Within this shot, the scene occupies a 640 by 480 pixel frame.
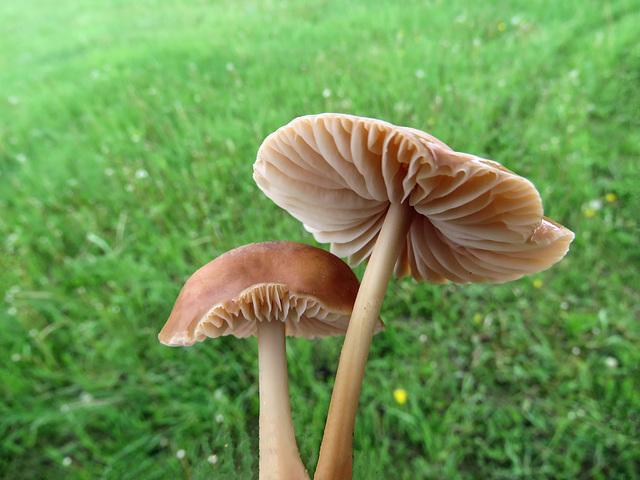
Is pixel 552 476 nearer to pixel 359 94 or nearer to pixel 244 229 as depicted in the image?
pixel 244 229

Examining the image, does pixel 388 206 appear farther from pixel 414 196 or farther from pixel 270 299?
pixel 270 299

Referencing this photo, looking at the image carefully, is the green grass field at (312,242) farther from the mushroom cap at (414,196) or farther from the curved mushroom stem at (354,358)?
the mushroom cap at (414,196)

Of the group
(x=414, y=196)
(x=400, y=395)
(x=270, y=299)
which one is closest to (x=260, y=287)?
(x=270, y=299)

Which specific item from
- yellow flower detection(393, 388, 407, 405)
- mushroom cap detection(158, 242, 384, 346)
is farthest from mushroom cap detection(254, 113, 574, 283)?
yellow flower detection(393, 388, 407, 405)

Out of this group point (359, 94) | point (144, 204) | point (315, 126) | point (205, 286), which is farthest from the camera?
point (359, 94)

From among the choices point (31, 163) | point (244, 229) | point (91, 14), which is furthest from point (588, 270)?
point (91, 14)

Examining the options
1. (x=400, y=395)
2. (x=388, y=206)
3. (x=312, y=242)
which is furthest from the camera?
(x=312, y=242)
